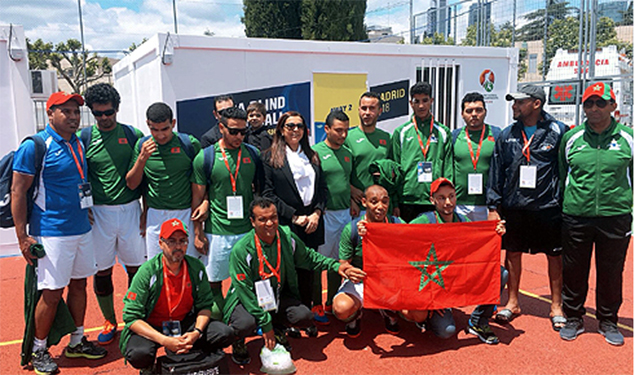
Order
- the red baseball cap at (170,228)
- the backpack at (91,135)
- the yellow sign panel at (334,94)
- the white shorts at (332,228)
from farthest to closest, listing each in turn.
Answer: the yellow sign panel at (334,94) < the white shorts at (332,228) < the backpack at (91,135) < the red baseball cap at (170,228)

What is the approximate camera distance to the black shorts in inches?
172

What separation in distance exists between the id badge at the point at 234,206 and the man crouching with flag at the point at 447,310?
4.90 feet

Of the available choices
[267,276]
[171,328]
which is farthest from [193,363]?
[267,276]

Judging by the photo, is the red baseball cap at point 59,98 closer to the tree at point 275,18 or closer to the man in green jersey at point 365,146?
the man in green jersey at point 365,146

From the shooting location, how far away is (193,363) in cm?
320

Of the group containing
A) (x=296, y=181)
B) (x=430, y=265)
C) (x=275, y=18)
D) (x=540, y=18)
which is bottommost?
(x=430, y=265)

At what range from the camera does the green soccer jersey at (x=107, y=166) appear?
3.93m

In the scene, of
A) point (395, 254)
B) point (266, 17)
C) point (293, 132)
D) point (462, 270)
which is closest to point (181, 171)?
point (293, 132)

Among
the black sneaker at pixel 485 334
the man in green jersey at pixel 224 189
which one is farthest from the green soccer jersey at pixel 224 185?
the black sneaker at pixel 485 334

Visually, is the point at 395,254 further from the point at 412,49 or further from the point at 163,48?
the point at 412,49

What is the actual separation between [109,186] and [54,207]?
0.46 m

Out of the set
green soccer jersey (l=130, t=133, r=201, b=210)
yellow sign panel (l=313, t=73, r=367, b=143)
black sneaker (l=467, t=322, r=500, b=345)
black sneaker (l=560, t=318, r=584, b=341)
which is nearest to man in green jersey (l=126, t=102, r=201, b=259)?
green soccer jersey (l=130, t=133, r=201, b=210)

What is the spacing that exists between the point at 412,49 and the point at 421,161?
14.1 ft

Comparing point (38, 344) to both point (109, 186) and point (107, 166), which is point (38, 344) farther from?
point (107, 166)
